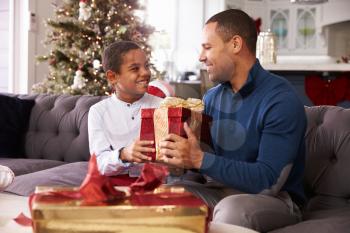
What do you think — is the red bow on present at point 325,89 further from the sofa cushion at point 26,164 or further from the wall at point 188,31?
the wall at point 188,31

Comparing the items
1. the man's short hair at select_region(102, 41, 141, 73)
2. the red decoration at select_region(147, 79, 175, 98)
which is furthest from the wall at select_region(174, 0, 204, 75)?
the man's short hair at select_region(102, 41, 141, 73)

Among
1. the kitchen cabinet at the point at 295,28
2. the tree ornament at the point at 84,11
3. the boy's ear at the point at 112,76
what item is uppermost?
the kitchen cabinet at the point at 295,28

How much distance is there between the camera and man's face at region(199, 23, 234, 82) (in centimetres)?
174

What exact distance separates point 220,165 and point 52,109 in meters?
1.72

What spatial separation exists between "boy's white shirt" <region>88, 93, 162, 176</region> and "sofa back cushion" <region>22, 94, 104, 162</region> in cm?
79

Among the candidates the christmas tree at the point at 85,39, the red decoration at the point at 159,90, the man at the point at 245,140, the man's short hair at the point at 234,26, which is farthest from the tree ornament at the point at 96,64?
the man's short hair at the point at 234,26

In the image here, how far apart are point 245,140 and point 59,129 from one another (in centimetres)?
155

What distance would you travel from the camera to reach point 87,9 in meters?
4.33

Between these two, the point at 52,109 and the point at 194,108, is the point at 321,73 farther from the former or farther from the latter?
the point at 194,108

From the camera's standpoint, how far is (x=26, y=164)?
8.79 ft

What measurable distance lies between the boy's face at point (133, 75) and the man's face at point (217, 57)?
1.20 feet

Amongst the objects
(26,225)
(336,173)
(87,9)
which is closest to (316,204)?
(336,173)

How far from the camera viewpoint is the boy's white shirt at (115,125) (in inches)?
76.9

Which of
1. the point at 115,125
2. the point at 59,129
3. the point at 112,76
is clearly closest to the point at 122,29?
the point at 59,129
